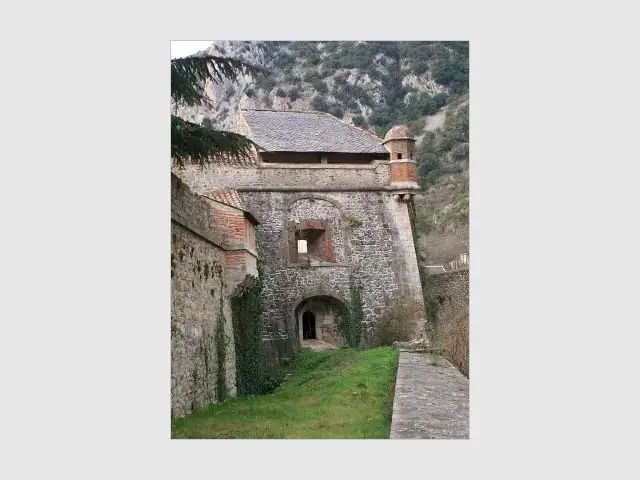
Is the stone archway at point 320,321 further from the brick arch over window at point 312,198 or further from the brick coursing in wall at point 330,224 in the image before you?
the brick arch over window at point 312,198

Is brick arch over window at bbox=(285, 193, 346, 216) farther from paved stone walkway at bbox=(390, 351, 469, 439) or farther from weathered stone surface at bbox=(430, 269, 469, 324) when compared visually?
paved stone walkway at bbox=(390, 351, 469, 439)

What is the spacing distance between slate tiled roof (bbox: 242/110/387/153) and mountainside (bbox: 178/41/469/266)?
1.26ft

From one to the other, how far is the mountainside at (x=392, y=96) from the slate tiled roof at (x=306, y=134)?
1.26 ft

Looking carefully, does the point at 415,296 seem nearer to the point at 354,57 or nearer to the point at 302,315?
the point at 302,315

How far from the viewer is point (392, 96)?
65.6 feet

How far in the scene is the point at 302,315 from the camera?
1992 centimetres

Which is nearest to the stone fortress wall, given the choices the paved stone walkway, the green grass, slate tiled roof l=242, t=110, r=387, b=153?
slate tiled roof l=242, t=110, r=387, b=153

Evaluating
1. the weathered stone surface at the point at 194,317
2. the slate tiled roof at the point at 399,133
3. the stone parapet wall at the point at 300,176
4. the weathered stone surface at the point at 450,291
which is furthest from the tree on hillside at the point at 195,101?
the slate tiled roof at the point at 399,133

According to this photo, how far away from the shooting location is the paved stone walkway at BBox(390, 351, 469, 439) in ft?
28.7

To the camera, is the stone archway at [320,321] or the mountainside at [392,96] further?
the stone archway at [320,321]

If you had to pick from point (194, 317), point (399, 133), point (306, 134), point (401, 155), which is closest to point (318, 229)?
point (306, 134)

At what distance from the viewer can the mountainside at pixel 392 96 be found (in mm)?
12203

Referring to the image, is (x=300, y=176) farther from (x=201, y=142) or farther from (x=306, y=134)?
(x=201, y=142)

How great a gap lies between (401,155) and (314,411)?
11.1 metres
